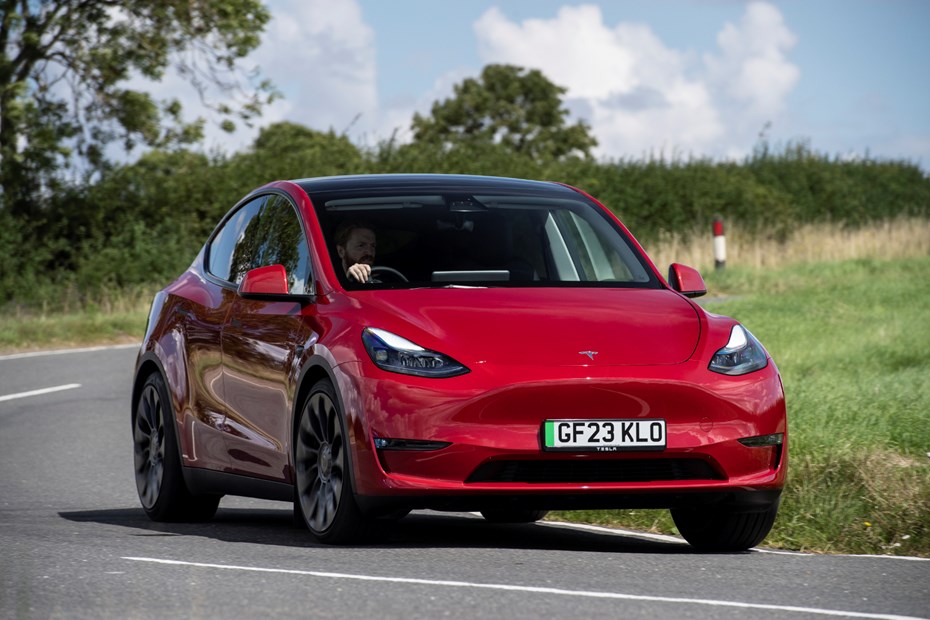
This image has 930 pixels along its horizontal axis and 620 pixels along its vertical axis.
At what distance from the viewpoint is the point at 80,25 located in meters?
31.9

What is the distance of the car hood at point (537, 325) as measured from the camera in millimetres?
7125

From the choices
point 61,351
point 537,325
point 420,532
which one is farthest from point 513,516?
point 61,351

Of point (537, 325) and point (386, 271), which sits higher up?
point (386, 271)

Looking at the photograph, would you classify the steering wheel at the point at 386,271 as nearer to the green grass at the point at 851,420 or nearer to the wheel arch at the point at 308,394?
the wheel arch at the point at 308,394

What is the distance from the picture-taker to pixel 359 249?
8297 mm

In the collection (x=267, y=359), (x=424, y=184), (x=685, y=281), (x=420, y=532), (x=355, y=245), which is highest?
(x=424, y=184)

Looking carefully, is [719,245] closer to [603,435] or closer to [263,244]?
[263,244]

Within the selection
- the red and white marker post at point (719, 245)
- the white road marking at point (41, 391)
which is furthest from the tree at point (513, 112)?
the white road marking at point (41, 391)

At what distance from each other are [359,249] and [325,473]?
4.19 ft

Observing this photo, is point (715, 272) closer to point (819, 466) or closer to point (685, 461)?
point (819, 466)

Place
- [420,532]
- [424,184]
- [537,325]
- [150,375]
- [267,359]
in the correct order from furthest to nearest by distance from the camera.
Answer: [150,375] < [424,184] < [420,532] < [267,359] < [537,325]

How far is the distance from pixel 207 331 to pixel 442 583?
2911 millimetres

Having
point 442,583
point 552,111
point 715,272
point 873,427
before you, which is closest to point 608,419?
point 442,583

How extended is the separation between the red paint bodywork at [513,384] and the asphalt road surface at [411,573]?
0.37 m
